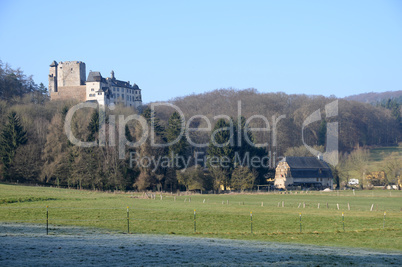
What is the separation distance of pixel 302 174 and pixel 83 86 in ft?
272

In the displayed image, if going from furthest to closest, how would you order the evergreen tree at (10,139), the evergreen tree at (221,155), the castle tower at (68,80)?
the castle tower at (68,80) → the evergreen tree at (221,155) → the evergreen tree at (10,139)

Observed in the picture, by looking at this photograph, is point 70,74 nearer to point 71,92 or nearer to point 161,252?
point 71,92

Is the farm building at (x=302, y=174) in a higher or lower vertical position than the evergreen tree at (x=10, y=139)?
lower

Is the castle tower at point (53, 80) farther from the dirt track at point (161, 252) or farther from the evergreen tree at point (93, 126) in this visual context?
the dirt track at point (161, 252)

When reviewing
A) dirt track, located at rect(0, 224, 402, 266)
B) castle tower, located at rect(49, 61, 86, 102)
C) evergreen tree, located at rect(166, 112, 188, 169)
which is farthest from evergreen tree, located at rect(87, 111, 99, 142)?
dirt track, located at rect(0, 224, 402, 266)

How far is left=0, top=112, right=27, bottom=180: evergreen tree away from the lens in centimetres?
9312

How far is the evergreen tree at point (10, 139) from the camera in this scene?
93.1 m

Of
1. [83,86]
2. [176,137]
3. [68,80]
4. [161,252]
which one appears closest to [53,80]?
[68,80]

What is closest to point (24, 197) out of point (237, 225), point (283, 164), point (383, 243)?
point (237, 225)

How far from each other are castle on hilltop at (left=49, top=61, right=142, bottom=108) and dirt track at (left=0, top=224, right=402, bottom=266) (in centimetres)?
13073

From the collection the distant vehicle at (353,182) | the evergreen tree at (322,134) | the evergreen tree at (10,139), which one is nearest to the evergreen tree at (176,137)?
the evergreen tree at (10,139)

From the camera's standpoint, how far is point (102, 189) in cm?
9312

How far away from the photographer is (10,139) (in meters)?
95.2

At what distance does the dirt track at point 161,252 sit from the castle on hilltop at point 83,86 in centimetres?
13073
